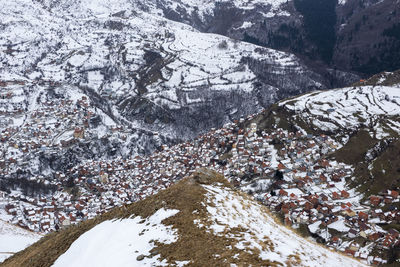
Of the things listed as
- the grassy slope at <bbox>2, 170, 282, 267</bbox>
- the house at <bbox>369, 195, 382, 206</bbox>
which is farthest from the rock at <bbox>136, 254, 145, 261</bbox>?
the house at <bbox>369, 195, 382, 206</bbox>

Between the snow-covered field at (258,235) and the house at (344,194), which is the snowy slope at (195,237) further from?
the house at (344,194)

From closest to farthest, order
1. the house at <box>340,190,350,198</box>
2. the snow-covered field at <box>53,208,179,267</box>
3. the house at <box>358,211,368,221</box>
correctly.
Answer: the snow-covered field at <box>53,208,179,267</box>
the house at <box>358,211,368,221</box>
the house at <box>340,190,350,198</box>

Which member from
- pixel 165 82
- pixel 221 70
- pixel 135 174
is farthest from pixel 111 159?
pixel 221 70

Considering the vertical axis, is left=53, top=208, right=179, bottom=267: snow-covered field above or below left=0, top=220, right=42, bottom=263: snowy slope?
above

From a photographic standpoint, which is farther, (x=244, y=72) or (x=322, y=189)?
(x=244, y=72)

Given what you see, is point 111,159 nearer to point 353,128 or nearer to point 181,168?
point 181,168

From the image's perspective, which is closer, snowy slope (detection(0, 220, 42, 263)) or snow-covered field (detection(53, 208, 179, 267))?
→ snow-covered field (detection(53, 208, 179, 267))

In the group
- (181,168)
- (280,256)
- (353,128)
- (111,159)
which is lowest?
(111,159)

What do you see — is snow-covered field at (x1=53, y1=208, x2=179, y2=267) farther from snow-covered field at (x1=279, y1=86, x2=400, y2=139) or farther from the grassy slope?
snow-covered field at (x1=279, y1=86, x2=400, y2=139)

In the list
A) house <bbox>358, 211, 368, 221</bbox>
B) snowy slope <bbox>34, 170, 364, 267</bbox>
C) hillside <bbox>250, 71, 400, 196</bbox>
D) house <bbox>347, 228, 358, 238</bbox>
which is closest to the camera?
snowy slope <bbox>34, 170, 364, 267</bbox>
